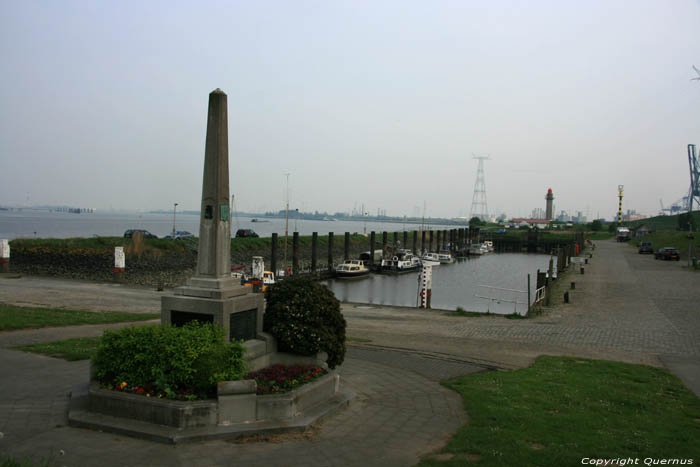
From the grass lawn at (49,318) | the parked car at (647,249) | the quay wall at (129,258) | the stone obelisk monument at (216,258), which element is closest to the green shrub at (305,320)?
the stone obelisk monument at (216,258)

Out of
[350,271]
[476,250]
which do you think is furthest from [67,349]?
[476,250]

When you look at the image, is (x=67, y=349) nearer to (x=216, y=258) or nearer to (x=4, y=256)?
(x=216, y=258)

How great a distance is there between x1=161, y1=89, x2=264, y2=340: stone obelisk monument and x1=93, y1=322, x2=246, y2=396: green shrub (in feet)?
3.33

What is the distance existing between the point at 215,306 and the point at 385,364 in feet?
16.0

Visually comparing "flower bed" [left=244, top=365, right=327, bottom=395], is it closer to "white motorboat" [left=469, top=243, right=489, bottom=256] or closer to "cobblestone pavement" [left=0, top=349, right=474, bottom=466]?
"cobblestone pavement" [left=0, top=349, right=474, bottom=466]

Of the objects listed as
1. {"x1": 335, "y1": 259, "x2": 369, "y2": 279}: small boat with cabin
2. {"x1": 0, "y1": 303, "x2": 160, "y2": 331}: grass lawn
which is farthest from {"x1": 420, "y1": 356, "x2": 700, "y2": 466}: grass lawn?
{"x1": 335, "y1": 259, "x2": 369, "y2": 279}: small boat with cabin

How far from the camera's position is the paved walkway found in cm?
635

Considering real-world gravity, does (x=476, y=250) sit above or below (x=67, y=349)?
below

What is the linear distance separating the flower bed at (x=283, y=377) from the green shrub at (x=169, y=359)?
476mm

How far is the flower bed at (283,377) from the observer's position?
772 cm

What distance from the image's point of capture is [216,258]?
29.5 ft

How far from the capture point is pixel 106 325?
15734 millimetres

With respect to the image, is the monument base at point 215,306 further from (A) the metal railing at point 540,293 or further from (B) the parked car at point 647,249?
(B) the parked car at point 647,249

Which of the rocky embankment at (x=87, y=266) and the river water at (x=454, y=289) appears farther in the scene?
the rocky embankment at (x=87, y=266)
